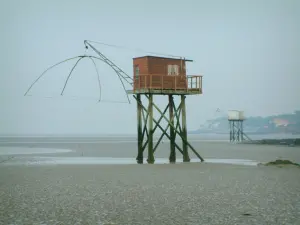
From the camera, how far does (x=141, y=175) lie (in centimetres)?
2194

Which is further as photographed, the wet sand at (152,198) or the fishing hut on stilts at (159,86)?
the fishing hut on stilts at (159,86)

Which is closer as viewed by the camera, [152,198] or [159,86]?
[152,198]

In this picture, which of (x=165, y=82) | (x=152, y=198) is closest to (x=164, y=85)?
(x=165, y=82)

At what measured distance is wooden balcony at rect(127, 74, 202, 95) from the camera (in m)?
28.8

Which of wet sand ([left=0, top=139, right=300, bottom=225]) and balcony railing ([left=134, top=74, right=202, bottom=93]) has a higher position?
balcony railing ([left=134, top=74, right=202, bottom=93])

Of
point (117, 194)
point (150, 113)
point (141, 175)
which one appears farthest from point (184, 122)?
point (117, 194)

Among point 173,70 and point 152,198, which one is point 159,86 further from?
point 152,198

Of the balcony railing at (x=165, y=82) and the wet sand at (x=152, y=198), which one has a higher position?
the balcony railing at (x=165, y=82)

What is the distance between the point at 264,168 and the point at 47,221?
17.0m

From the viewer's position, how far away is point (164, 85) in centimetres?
2969

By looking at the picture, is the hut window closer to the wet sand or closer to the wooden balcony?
the wooden balcony

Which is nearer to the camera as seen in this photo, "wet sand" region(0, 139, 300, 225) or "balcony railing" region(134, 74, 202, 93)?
"wet sand" region(0, 139, 300, 225)

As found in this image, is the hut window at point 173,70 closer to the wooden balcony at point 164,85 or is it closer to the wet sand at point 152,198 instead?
the wooden balcony at point 164,85

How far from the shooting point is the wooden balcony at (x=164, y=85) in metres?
28.8
